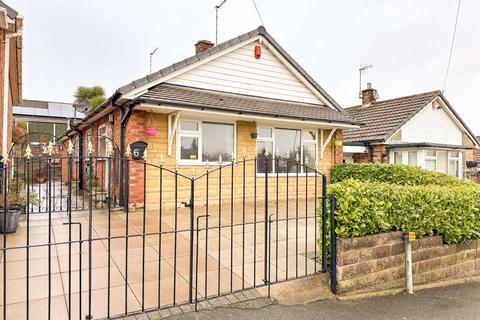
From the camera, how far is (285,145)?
10.3 meters

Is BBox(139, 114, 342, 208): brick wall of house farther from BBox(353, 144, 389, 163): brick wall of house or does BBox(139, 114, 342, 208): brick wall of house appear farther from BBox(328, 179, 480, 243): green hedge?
BBox(353, 144, 389, 163): brick wall of house

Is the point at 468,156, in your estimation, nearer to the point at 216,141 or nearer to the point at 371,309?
the point at 216,141

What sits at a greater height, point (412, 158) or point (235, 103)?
point (235, 103)

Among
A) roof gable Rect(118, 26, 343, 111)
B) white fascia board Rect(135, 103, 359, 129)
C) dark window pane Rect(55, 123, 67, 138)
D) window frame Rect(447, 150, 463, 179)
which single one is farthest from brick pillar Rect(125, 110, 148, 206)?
dark window pane Rect(55, 123, 67, 138)

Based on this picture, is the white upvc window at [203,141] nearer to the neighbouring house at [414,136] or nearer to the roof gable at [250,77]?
the roof gable at [250,77]

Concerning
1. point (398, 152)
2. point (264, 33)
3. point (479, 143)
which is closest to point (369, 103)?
point (398, 152)

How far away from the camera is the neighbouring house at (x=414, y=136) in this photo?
13.7 meters

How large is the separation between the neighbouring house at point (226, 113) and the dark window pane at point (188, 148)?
3 cm

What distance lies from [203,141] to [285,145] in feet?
10.2

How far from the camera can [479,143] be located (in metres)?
17.8

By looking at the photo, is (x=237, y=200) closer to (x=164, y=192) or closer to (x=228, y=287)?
(x=164, y=192)

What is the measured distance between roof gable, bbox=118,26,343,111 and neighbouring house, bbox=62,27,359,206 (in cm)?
3

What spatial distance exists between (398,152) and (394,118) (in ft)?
6.18

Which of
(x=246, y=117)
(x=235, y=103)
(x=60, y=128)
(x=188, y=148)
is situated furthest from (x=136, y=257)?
(x=60, y=128)
